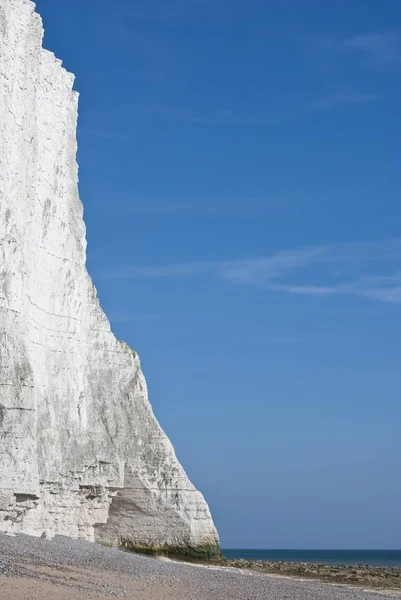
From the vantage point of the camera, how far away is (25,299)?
922 inches

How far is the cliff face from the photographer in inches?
854

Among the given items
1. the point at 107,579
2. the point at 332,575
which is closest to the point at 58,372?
the point at 107,579

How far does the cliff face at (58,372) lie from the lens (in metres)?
21.7

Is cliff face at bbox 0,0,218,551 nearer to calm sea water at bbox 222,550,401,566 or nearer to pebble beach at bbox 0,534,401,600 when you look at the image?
pebble beach at bbox 0,534,401,600

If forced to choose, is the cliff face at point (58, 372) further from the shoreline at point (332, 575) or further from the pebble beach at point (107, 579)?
the pebble beach at point (107, 579)

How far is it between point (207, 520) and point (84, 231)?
9.07 meters

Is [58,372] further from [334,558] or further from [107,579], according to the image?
[334,558]

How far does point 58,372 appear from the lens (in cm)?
2569

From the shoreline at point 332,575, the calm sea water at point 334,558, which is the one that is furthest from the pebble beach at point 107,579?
the calm sea water at point 334,558

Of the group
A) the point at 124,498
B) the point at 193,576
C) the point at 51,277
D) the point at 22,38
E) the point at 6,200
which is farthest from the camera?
the point at 124,498

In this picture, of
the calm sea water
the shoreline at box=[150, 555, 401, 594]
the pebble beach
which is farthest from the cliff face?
the calm sea water

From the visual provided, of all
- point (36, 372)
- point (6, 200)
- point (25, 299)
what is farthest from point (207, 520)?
point (6, 200)

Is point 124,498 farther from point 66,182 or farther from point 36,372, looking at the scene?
point 66,182

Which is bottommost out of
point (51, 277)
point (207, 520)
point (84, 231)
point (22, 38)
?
point (207, 520)
